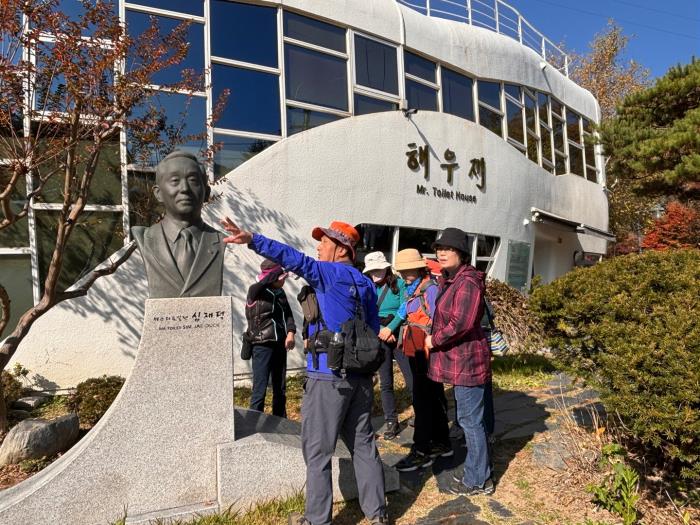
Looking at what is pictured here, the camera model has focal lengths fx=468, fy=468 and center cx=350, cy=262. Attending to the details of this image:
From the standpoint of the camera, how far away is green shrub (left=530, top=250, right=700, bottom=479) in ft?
8.65

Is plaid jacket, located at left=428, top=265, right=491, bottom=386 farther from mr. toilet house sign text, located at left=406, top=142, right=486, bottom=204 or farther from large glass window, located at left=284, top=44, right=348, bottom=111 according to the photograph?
mr. toilet house sign text, located at left=406, top=142, right=486, bottom=204

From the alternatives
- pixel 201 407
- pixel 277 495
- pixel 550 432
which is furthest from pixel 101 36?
pixel 550 432

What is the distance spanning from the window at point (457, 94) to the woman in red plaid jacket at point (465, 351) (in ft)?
25.1

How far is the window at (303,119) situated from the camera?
310 inches

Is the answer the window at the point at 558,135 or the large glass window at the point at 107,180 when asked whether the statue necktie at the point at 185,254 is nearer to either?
the large glass window at the point at 107,180

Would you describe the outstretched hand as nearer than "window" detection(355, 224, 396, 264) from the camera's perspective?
Yes

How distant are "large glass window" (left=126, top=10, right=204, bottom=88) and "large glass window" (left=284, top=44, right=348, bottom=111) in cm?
142

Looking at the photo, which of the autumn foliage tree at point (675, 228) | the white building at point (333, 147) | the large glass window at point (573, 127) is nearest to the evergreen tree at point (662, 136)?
the white building at point (333, 147)

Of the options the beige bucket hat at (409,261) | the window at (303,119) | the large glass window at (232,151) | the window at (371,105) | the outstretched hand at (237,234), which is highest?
the window at (371,105)

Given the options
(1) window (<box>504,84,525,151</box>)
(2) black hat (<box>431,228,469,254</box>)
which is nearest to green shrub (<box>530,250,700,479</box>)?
(2) black hat (<box>431,228,469,254</box>)

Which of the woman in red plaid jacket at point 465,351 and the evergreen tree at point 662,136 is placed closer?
the woman in red plaid jacket at point 465,351

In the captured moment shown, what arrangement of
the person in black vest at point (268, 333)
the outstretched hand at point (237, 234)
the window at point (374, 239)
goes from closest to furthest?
the outstretched hand at point (237, 234) < the person in black vest at point (268, 333) < the window at point (374, 239)

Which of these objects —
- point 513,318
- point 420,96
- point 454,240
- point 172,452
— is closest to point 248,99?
point 420,96

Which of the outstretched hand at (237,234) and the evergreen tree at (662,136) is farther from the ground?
the evergreen tree at (662,136)
